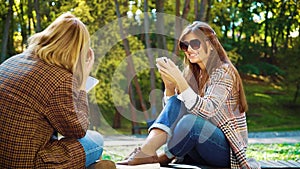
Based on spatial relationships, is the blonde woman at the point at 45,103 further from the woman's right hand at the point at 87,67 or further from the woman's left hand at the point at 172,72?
the woman's left hand at the point at 172,72

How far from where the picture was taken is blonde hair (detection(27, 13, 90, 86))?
53.7 inches

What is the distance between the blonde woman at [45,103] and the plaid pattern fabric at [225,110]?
0.55 m

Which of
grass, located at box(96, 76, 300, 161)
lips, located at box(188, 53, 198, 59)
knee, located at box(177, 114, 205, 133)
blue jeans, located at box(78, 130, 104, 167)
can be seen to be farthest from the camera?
grass, located at box(96, 76, 300, 161)

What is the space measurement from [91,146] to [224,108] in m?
0.60

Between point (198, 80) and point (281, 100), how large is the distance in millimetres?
8339

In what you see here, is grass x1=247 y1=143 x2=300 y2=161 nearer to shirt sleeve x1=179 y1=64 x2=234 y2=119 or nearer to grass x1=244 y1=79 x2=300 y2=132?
shirt sleeve x1=179 y1=64 x2=234 y2=119

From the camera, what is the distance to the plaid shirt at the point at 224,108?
5.72 feet

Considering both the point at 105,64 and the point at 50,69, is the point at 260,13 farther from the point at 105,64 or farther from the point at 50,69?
the point at 50,69

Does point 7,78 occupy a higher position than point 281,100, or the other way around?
point 7,78

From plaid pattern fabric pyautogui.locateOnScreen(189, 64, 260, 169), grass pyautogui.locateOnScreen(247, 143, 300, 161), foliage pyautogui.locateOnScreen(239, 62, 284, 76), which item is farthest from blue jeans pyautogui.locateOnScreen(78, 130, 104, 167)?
foliage pyautogui.locateOnScreen(239, 62, 284, 76)

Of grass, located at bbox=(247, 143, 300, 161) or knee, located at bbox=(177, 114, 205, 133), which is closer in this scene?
knee, located at bbox=(177, 114, 205, 133)

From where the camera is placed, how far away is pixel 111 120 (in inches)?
287

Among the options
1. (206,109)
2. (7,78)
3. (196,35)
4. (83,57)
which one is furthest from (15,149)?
(196,35)

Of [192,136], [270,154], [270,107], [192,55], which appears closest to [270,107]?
[270,107]
